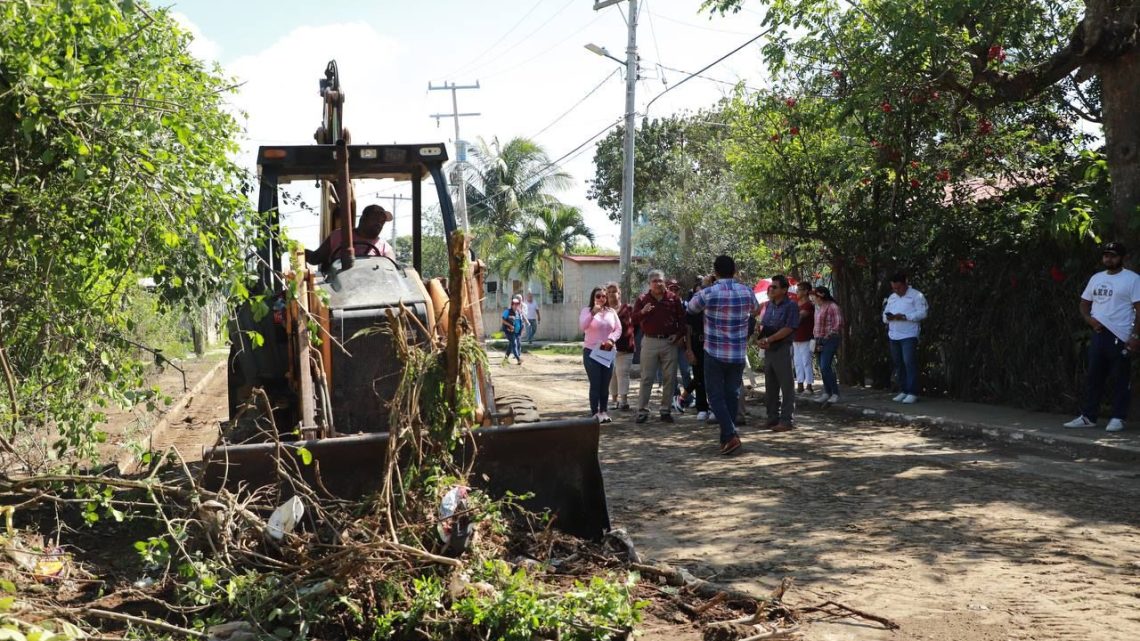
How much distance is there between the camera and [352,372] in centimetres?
728

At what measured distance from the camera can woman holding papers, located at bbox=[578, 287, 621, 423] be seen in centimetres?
1402

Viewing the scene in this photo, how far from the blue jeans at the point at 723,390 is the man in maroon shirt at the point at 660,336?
217 centimetres

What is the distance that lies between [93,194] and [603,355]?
8812 millimetres

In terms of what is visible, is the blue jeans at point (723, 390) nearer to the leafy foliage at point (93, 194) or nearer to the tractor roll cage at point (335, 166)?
the tractor roll cage at point (335, 166)

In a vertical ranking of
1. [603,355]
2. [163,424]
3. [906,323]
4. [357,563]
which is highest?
[906,323]

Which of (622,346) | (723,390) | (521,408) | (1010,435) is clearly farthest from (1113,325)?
(521,408)

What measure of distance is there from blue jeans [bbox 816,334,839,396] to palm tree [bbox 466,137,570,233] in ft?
122

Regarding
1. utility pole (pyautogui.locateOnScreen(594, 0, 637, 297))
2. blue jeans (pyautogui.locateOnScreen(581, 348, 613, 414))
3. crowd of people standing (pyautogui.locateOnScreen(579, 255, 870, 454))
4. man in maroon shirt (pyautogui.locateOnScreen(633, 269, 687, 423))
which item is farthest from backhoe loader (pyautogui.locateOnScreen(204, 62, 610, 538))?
utility pole (pyautogui.locateOnScreen(594, 0, 637, 297))

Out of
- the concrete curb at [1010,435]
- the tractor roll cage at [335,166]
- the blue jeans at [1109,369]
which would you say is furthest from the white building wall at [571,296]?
the tractor roll cage at [335,166]

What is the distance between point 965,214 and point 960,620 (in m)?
11.3

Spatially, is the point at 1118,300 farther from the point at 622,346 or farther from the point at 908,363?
the point at 622,346

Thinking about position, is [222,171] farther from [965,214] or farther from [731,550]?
[965,214]

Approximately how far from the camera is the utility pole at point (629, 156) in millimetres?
28594

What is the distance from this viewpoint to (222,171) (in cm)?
643
